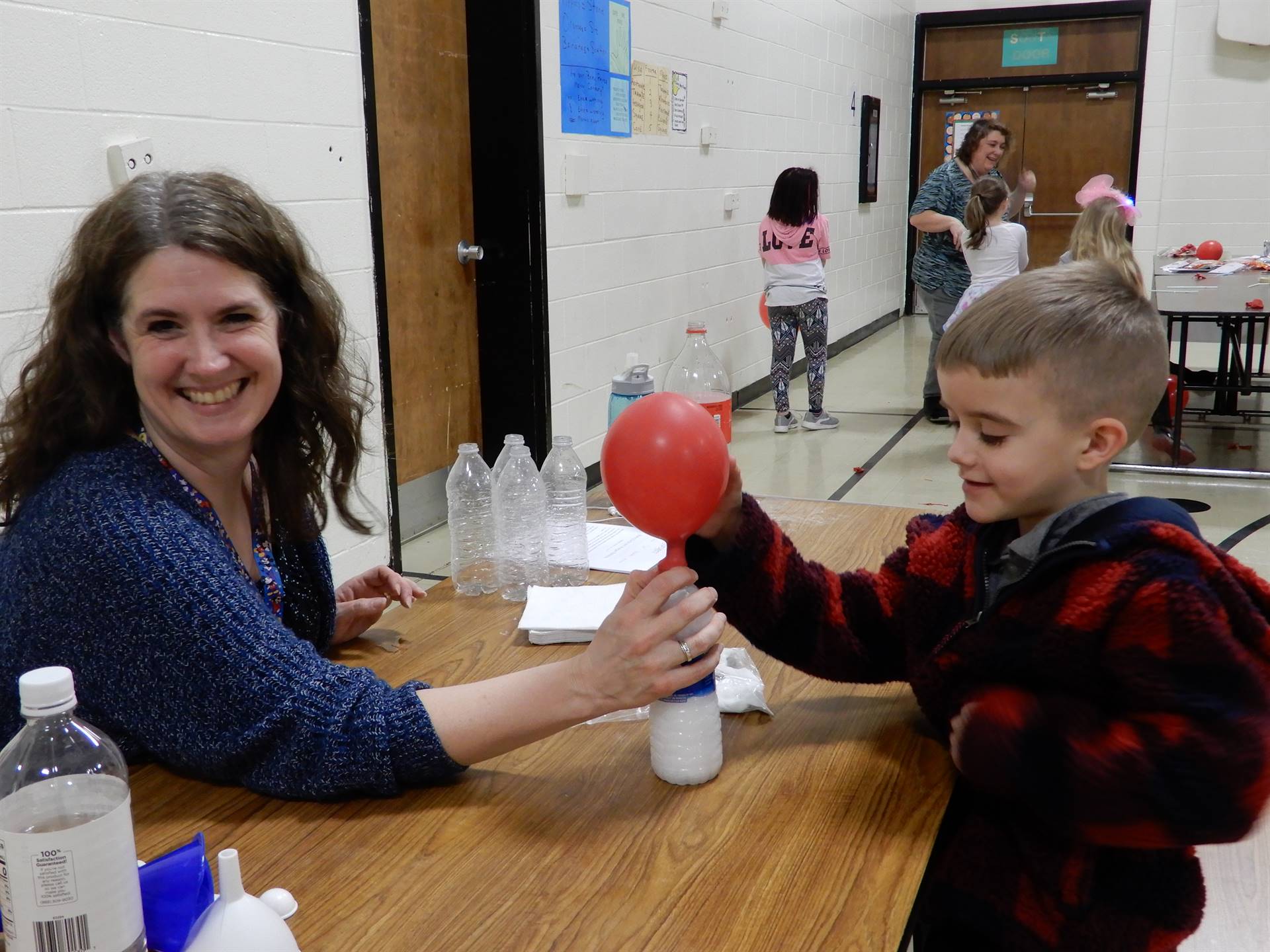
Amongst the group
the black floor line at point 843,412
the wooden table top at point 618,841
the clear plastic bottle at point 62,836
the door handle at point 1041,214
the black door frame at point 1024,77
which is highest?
the black door frame at point 1024,77

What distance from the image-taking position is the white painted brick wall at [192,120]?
85.1 inches

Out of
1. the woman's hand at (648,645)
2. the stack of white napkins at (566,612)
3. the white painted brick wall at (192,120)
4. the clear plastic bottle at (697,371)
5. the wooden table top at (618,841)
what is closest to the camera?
the wooden table top at (618,841)

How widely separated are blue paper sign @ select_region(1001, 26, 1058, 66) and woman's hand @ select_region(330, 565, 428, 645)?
9.45 meters

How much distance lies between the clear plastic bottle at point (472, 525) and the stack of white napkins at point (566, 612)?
0.12m

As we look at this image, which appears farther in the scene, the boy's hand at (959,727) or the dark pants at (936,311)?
the dark pants at (936,311)

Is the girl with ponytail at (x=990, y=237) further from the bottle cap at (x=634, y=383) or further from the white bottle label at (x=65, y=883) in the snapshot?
the white bottle label at (x=65, y=883)

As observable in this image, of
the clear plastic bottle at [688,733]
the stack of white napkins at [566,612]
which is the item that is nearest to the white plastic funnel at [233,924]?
the clear plastic bottle at [688,733]

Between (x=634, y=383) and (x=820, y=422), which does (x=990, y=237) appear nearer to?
(x=820, y=422)

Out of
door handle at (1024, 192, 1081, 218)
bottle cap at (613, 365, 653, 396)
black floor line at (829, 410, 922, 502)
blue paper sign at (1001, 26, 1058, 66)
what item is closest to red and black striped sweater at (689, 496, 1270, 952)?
bottle cap at (613, 365, 653, 396)

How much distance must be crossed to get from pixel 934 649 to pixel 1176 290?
15.0 feet

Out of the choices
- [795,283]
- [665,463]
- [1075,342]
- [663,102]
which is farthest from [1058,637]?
[795,283]

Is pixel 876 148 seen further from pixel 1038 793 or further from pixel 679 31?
pixel 1038 793

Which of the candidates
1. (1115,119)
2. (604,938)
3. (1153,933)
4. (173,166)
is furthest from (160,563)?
(1115,119)

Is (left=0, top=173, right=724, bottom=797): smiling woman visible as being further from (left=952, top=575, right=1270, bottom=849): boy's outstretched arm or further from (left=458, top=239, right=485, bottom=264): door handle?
(left=458, top=239, right=485, bottom=264): door handle
